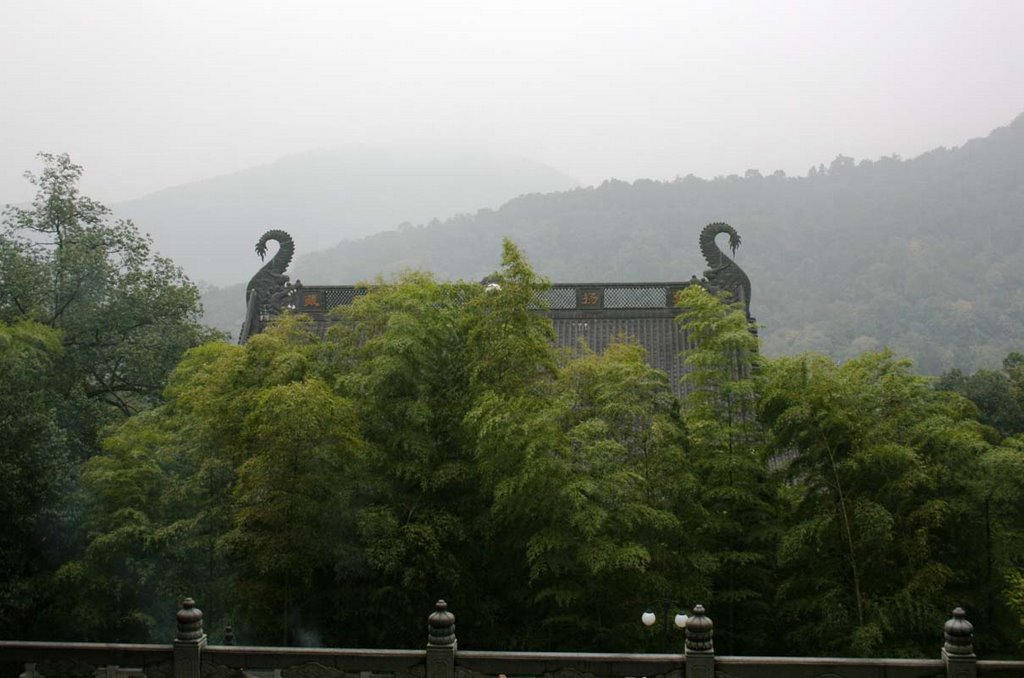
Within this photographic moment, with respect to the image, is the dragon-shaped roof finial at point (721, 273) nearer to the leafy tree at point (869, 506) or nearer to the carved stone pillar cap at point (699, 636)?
the leafy tree at point (869, 506)

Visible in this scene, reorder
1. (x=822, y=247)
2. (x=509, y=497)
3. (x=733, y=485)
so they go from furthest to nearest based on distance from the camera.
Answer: (x=822, y=247), (x=733, y=485), (x=509, y=497)

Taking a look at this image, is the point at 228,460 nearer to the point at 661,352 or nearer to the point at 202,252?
the point at 661,352

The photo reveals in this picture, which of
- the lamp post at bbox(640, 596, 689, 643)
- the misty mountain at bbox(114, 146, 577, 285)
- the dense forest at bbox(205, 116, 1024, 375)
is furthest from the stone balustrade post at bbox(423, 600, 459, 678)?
the misty mountain at bbox(114, 146, 577, 285)

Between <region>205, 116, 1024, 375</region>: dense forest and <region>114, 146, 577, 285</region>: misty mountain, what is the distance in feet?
31.6

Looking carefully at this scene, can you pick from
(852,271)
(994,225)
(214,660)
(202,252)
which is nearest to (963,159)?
(994,225)

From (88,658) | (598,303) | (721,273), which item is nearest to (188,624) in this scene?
(88,658)

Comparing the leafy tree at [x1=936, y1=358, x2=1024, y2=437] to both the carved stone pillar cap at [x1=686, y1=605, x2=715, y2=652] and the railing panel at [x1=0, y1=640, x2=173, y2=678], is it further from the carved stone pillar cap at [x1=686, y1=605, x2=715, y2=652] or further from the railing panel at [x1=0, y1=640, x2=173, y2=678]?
the railing panel at [x1=0, y1=640, x2=173, y2=678]

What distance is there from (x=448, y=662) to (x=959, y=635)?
10.5 feet

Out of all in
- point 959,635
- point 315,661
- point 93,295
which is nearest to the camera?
point 959,635

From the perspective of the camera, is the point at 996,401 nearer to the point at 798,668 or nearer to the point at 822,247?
the point at 798,668

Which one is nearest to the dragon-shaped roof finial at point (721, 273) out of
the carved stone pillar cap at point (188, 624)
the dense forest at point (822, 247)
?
the carved stone pillar cap at point (188, 624)

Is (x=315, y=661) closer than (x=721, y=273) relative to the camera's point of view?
Yes

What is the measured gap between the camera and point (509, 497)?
7879mm

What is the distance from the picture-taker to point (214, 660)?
20.9 ft
